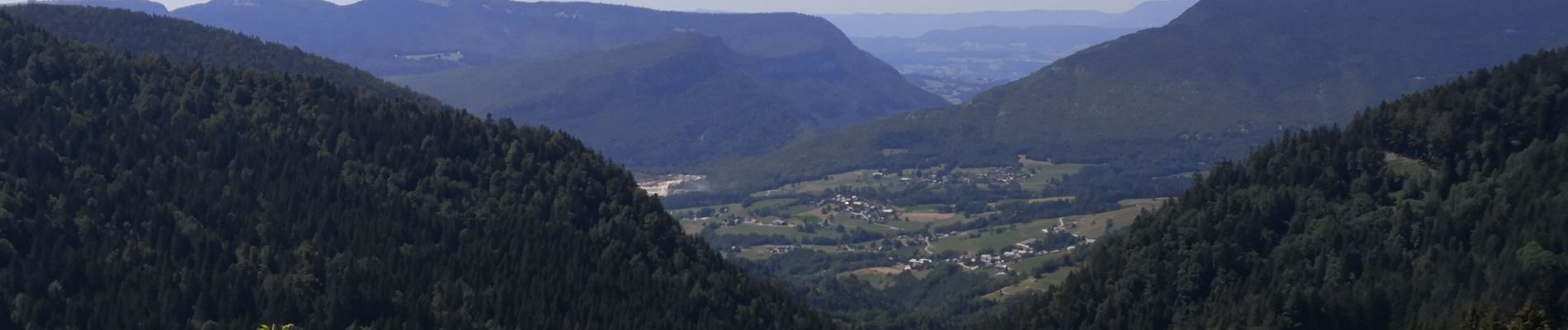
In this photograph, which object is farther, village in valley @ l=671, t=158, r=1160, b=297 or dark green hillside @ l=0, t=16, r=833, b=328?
village in valley @ l=671, t=158, r=1160, b=297

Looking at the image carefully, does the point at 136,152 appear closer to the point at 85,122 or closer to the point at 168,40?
the point at 85,122

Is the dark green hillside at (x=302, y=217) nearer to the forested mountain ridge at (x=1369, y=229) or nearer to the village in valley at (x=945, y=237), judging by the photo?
the forested mountain ridge at (x=1369, y=229)

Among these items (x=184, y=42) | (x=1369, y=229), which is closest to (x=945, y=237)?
(x=184, y=42)

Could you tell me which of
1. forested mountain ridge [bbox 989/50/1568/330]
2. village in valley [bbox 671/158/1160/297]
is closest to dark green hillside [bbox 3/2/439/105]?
village in valley [bbox 671/158/1160/297]

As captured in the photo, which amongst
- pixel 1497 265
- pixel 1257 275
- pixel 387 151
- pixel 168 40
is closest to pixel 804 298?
pixel 387 151

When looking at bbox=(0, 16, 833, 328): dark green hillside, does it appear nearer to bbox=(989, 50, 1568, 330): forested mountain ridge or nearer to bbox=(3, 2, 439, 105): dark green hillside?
bbox=(989, 50, 1568, 330): forested mountain ridge

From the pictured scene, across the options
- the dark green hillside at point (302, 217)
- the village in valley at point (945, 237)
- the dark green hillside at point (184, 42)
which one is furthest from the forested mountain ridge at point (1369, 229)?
the dark green hillside at point (184, 42)

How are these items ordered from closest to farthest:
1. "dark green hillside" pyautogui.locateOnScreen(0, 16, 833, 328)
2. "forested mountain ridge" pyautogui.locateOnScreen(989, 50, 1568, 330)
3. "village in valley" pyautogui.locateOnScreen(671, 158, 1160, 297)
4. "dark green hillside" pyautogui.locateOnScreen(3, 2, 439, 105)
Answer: "forested mountain ridge" pyautogui.locateOnScreen(989, 50, 1568, 330), "dark green hillside" pyautogui.locateOnScreen(0, 16, 833, 328), "village in valley" pyautogui.locateOnScreen(671, 158, 1160, 297), "dark green hillside" pyautogui.locateOnScreen(3, 2, 439, 105)
